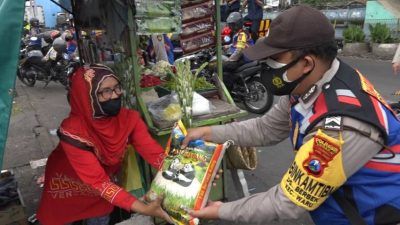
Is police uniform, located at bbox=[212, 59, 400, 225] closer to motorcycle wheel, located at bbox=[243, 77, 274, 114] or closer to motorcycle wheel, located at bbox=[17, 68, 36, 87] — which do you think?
motorcycle wheel, located at bbox=[243, 77, 274, 114]

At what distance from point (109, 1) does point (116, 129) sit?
3.64ft

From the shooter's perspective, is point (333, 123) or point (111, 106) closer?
point (333, 123)

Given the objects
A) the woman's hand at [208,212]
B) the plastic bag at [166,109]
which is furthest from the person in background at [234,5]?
the woman's hand at [208,212]

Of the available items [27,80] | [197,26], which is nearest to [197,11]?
[197,26]

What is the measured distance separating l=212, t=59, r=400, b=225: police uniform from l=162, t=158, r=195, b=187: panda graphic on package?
0.25 metres

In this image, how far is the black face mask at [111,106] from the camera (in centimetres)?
235

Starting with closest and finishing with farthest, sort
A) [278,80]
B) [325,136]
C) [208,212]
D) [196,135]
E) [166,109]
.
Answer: [325,136] → [278,80] → [208,212] → [196,135] → [166,109]

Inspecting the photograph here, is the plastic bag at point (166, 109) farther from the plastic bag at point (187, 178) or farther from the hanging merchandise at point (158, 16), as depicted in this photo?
the plastic bag at point (187, 178)

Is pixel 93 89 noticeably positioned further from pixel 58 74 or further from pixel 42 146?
pixel 58 74

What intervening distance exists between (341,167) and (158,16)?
1.88 metres

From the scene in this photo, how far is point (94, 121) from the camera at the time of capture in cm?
242

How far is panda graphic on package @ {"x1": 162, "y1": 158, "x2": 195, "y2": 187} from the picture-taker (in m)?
1.86

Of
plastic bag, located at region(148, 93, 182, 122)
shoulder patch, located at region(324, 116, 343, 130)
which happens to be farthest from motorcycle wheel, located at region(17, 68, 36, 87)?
shoulder patch, located at region(324, 116, 343, 130)

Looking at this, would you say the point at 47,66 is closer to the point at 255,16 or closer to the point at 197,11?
the point at 255,16
